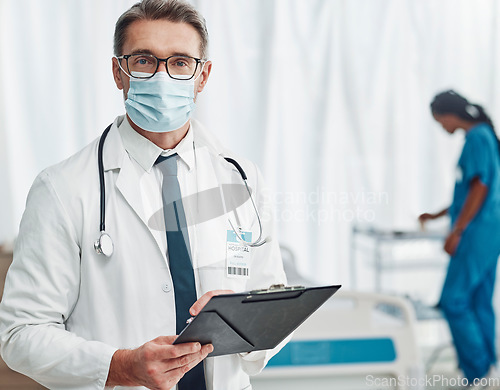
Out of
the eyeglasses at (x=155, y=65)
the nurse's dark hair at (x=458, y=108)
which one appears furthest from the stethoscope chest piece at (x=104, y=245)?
the nurse's dark hair at (x=458, y=108)

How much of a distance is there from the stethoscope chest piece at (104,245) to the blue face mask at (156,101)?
23 cm

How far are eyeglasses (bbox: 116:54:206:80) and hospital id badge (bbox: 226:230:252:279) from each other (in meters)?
0.31

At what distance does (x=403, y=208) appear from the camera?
2.86m

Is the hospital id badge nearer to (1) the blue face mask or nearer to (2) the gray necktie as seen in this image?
(2) the gray necktie

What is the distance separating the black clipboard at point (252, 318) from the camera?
2.52ft

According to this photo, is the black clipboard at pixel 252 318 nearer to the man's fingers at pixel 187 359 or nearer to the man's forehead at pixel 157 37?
the man's fingers at pixel 187 359

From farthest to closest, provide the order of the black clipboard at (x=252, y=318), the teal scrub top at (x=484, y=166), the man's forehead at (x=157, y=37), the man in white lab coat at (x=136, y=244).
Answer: the teal scrub top at (x=484, y=166) → the man's forehead at (x=157, y=37) → the man in white lab coat at (x=136, y=244) → the black clipboard at (x=252, y=318)

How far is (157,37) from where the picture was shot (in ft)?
3.18

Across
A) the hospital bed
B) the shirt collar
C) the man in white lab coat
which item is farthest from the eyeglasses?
the hospital bed

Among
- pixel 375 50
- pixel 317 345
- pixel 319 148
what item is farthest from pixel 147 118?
pixel 375 50

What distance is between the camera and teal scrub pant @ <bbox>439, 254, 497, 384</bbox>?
2488 millimetres

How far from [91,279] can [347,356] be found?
3.58 ft

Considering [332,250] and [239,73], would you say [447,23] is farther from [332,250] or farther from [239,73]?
[332,250]

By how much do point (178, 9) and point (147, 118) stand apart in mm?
204
